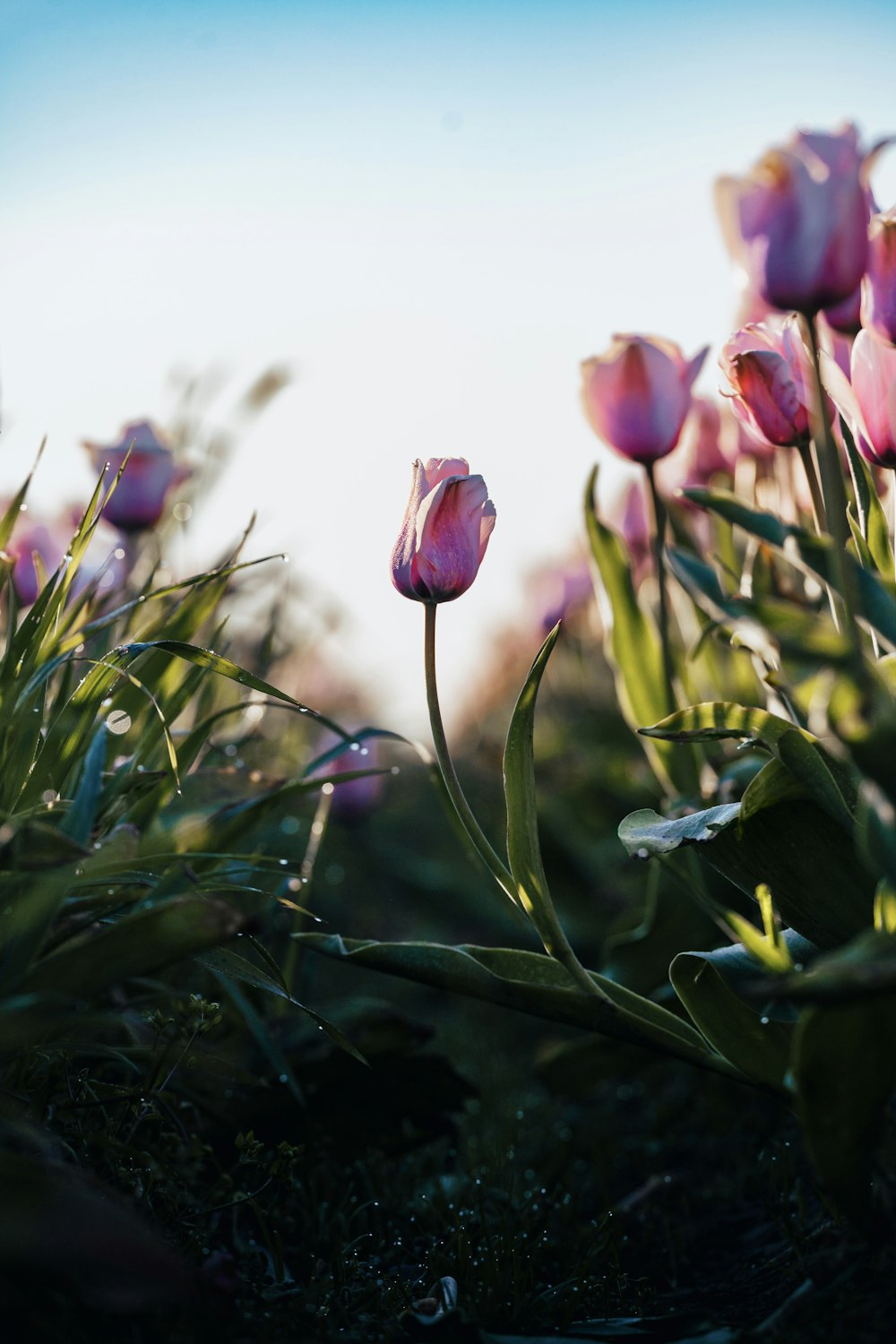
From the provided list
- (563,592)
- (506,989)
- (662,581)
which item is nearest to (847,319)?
(662,581)

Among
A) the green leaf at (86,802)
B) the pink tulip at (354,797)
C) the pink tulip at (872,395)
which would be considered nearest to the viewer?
the green leaf at (86,802)

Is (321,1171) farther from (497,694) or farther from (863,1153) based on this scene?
(497,694)

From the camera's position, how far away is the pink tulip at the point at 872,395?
0.96 metres

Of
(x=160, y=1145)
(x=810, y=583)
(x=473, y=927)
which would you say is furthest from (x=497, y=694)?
(x=160, y=1145)

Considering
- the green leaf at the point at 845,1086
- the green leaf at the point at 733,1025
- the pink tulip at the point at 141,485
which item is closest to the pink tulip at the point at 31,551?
the pink tulip at the point at 141,485

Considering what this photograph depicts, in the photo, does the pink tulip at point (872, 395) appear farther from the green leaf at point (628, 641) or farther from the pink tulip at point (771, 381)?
the green leaf at point (628, 641)

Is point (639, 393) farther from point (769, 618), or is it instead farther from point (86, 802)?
point (86, 802)

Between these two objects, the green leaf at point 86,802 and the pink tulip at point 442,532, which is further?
the pink tulip at point 442,532

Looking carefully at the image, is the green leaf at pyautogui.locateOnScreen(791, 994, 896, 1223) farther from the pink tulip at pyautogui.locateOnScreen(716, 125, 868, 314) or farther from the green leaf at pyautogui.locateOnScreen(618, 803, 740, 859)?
the pink tulip at pyautogui.locateOnScreen(716, 125, 868, 314)

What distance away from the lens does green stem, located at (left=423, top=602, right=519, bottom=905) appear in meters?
1.00

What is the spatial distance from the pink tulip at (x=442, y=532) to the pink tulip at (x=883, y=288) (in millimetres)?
373

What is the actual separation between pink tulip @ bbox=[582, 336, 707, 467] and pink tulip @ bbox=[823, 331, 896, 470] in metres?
0.34

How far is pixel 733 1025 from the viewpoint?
972 millimetres

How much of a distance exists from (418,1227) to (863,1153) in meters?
0.58
